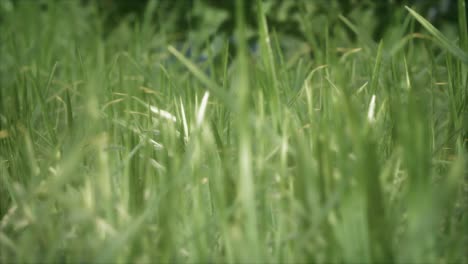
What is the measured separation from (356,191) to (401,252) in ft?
0.26

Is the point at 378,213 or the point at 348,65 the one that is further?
the point at 348,65

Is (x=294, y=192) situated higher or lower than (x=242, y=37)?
lower

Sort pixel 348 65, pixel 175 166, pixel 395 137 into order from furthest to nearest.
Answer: pixel 348 65 < pixel 395 137 < pixel 175 166

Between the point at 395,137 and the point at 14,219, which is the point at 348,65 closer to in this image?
the point at 395,137

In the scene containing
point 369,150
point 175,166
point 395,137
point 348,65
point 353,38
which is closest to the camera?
point 369,150

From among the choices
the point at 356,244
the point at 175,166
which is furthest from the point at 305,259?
the point at 175,166

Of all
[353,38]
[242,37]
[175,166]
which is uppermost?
[242,37]

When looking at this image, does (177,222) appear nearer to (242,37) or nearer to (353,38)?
(242,37)

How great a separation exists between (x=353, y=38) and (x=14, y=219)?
1558 mm

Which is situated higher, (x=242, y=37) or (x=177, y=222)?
(x=242, y=37)

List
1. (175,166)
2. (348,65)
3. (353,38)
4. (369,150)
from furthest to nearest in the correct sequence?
1. (353,38)
2. (348,65)
3. (175,166)
4. (369,150)

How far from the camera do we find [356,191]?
506 mm

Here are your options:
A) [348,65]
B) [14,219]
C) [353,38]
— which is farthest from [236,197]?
[353,38]

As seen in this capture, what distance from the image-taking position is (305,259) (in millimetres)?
517
